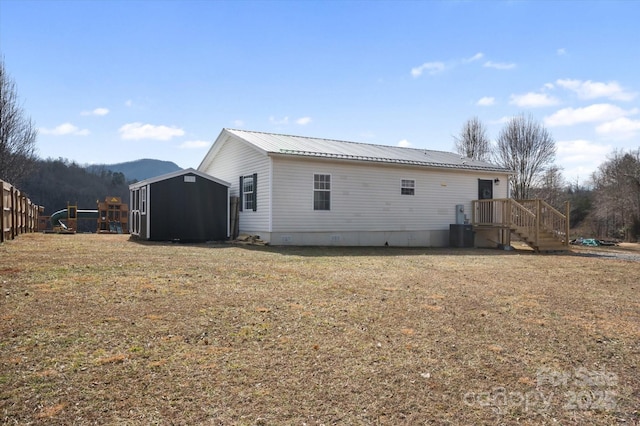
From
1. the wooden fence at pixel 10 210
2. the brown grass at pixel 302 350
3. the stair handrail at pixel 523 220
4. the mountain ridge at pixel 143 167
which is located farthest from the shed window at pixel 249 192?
the mountain ridge at pixel 143 167

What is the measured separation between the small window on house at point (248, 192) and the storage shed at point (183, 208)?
0.67 metres

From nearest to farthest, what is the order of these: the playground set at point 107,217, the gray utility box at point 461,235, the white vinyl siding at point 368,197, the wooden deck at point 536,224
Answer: the white vinyl siding at point 368,197, the wooden deck at point 536,224, the gray utility box at point 461,235, the playground set at point 107,217

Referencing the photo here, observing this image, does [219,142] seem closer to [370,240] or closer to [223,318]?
[370,240]

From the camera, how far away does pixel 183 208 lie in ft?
50.1

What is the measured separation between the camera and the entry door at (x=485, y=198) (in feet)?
59.2

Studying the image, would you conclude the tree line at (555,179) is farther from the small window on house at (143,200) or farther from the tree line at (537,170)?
the small window on house at (143,200)

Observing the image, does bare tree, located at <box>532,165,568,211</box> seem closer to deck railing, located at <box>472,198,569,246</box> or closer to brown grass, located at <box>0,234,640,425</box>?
deck railing, located at <box>472,198,569,246</box>

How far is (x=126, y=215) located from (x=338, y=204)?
16488 mm

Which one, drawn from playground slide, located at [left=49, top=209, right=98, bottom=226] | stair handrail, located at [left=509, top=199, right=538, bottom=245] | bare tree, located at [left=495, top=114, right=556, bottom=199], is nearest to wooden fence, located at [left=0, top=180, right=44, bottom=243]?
playground slide, located at [left=49, top=209, right=98, bottom=226]

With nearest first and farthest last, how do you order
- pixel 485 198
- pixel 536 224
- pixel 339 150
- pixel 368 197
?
pixel 536 224 < pixel 368 197 < pixel 339 150 < pixel 485 198

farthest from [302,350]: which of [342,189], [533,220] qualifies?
[533,220]

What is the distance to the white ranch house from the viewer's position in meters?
14.7

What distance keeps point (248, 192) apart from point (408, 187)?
247 inches

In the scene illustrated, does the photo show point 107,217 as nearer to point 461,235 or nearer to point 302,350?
point 461,235
